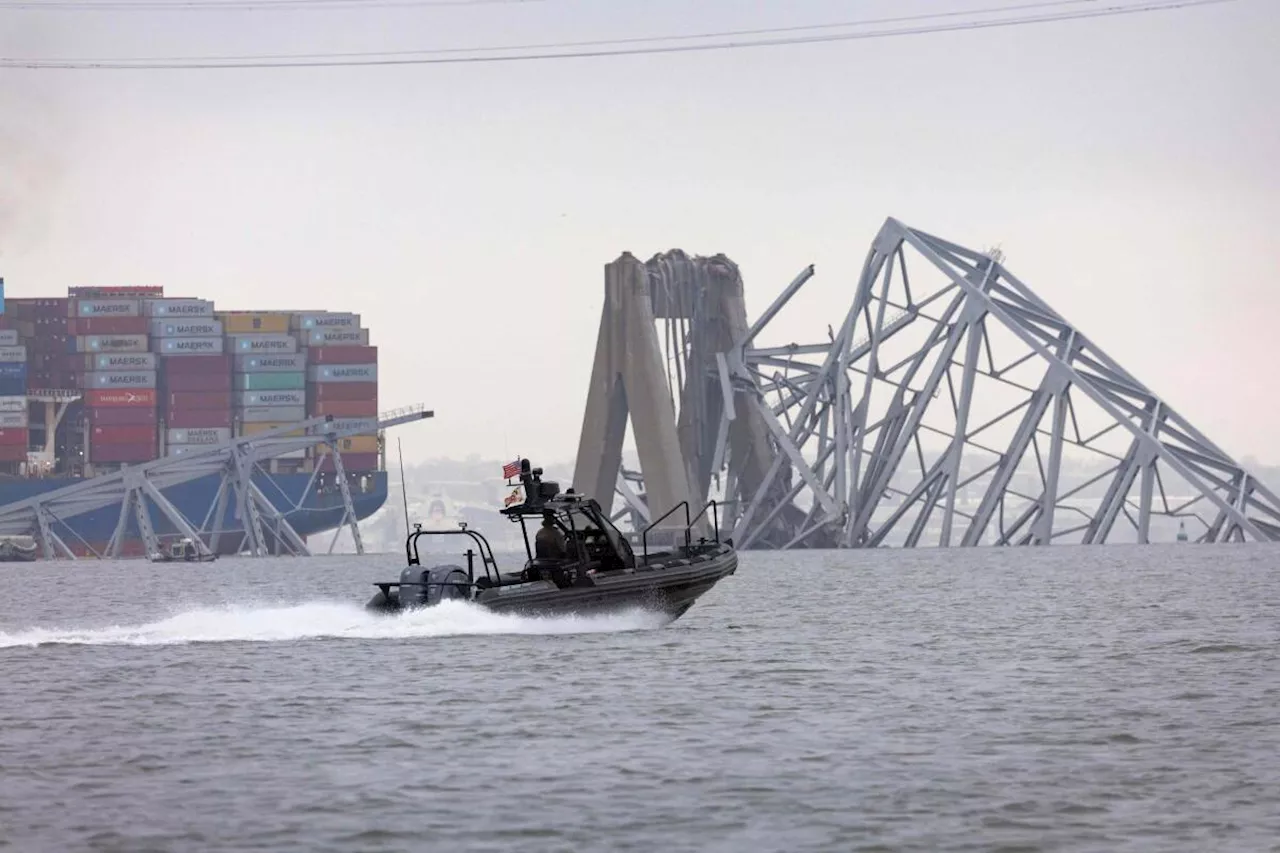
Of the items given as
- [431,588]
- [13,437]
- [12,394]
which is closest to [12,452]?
[13,437]

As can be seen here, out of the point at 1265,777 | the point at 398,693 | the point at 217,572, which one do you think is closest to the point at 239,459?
the point at 217,572

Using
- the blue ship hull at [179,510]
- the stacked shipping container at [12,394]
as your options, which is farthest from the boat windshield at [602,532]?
the stacked shipping container at [12,394]

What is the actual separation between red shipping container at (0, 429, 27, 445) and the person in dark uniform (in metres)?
167

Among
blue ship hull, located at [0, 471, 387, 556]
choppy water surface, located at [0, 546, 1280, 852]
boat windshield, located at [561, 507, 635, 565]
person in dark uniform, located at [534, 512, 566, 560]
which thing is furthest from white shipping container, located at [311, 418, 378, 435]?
person in dark uniform, located at [534, 512, 566, 560]

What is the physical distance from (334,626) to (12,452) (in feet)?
539

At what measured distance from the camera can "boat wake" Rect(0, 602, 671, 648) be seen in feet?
125

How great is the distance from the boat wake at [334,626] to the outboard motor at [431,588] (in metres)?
0.24

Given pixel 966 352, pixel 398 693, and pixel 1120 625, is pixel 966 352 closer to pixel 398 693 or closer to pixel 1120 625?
pixel 1120 625

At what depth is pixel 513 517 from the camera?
129 ft

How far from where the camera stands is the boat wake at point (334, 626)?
38.1 m

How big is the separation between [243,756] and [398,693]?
702 centimetres

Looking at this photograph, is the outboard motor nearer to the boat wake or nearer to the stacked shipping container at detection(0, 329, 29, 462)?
the boat wake

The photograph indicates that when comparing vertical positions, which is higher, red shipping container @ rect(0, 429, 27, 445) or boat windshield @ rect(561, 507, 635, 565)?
red shipping container @ rect(0, 429, 27, 445)

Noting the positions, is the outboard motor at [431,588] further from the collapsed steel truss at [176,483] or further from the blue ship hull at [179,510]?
the blue ship hull at [179,510]
